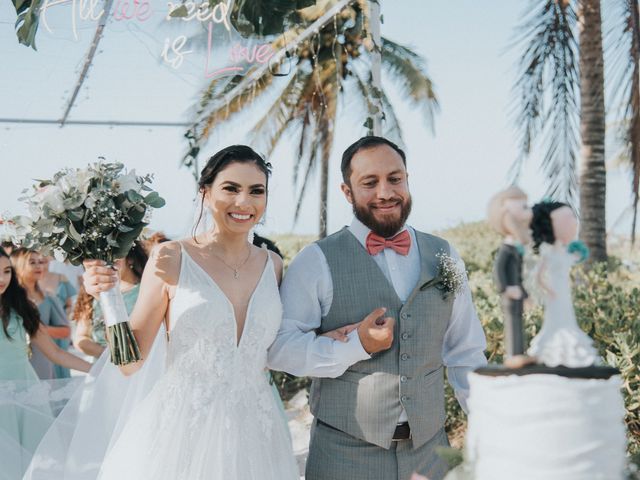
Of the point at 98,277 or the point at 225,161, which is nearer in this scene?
the point at 98,277

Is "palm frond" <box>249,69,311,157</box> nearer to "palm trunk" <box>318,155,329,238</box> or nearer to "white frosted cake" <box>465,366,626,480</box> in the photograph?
"palm trunk" <box>318,155,329,238</box>

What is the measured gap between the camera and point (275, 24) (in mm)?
3576

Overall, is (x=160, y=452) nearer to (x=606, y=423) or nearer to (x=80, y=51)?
(x=606, y=423)

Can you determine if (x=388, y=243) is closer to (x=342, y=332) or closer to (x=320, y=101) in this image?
(x=342, y=332)

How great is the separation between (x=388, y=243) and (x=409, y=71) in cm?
1329

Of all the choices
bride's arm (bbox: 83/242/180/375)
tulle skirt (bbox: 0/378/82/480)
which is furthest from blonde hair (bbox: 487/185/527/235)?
tulle skirt (bbox: 0/378/82/480)

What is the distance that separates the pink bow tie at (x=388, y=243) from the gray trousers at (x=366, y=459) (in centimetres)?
69

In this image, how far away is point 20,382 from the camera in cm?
448

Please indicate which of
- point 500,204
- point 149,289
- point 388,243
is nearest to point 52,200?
point 149,289

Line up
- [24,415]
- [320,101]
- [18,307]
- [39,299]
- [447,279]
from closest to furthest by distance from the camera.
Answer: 1. [447,279]
2. [24,415]
3. [18,307]
4. [39,299]
5. [320,101]

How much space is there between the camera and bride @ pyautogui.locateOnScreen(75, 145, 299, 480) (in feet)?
8.77

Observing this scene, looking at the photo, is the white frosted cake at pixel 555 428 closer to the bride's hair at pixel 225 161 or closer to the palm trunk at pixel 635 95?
the bride's hair at pixel 225 161

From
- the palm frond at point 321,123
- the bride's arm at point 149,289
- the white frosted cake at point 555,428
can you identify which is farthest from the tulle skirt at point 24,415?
the palm frond at point 321,123

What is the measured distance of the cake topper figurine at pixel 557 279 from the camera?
1545 millimetres
